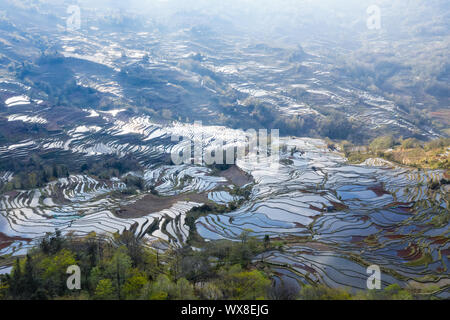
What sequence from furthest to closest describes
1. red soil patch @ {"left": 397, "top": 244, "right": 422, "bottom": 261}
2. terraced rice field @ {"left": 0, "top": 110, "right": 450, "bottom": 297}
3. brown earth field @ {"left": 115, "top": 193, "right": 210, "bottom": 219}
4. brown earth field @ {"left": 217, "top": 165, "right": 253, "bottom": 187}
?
brown earth field @ {"left": 217, "top": 165, "right": 253, "bottom": 187}, brown earth field @ {"left": 115, "top": 193, "right": 210, "bottom": 219}, red soil patch @ {"left": 397, "top": 244, "right": 422, "bottom": 261}, terraced rice field @ {"left": 0, "top": 110, "right": 450, "bottom": 297}

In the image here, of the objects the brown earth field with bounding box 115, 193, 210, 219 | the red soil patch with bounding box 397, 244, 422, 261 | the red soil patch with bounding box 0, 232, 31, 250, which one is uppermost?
the red soil patch with bounding box 397, 244, 422, 261

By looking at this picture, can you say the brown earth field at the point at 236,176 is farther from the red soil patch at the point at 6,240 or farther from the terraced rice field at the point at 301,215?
the red soil patch at the point at 6,240

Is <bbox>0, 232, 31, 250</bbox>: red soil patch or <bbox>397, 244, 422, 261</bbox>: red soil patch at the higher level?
A: <bbox>397, 244, 422, 261</bbox>: red soil patch

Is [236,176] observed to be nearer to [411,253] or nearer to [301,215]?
[301,215]

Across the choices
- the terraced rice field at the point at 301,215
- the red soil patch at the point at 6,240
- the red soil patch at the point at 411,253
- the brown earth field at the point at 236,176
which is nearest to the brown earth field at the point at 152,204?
the terraced rice field at the point at 301,215

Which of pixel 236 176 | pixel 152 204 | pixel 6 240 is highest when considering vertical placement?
pixel 6 240

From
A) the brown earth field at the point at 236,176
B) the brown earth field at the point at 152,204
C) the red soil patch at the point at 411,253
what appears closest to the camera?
the red soil patch at the point at 411,253

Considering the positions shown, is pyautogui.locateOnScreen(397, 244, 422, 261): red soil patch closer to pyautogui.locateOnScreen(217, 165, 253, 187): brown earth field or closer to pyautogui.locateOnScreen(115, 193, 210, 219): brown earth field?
pyautogui.locateOnScreen(115, 193, 210, 219): brown earth field

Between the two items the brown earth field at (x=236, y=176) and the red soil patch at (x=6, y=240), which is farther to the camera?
the brown earth field at (x=236, y=176)

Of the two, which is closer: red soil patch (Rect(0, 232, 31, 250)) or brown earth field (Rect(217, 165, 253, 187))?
red soil patch (Rect(0, 232, 31, 250))

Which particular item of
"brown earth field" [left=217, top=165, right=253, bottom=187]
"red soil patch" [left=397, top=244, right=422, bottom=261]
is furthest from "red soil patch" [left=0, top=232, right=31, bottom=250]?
"red soil patch" [left=397, top=244, right=422, bottom=261]

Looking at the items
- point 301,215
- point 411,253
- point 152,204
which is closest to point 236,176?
point 152,204
